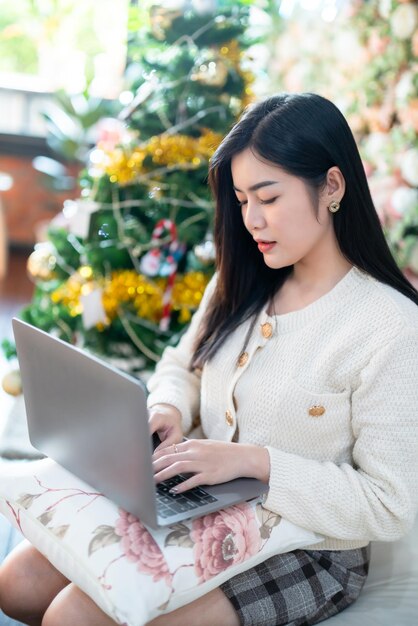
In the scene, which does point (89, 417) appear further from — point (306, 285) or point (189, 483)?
point (306, 285)

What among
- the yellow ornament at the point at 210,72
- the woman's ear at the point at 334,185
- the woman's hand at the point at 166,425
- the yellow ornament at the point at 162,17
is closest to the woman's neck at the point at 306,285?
the woman's ear at the point at 334,185

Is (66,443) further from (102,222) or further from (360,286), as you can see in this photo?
(102,222)

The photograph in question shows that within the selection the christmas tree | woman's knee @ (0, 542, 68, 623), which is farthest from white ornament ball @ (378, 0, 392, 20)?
woman's knee @ (0, 542, 68, 623)

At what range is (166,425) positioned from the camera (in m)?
1.42

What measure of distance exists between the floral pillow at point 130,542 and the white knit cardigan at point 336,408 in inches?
2.4

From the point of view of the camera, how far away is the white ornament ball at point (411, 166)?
2.72m

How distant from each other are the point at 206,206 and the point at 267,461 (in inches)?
52.4

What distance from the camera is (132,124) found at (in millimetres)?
2535

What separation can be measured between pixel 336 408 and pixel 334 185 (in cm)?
35

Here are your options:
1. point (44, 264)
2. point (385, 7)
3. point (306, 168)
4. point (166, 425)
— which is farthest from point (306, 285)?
point (385, 7)

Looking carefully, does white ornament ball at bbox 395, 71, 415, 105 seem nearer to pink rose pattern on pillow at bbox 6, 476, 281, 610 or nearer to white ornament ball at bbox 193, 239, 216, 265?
white ornament ball at bbox 193, 239, 216, 265

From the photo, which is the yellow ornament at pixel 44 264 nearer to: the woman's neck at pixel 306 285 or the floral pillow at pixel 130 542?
the woman's neck at pixel 306 285

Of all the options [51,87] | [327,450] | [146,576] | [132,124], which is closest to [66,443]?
[146,576]

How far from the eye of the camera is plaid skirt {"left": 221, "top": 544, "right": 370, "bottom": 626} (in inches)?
47.7
